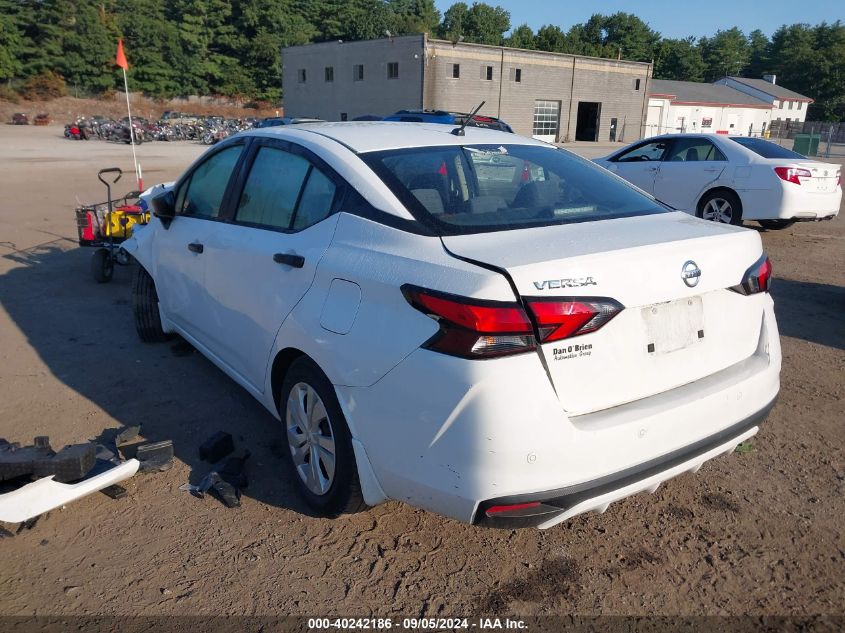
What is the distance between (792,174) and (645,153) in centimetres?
240

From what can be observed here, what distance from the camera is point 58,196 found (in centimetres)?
1448

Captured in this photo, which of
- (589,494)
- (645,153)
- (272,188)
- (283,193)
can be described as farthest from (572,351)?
(645,153)

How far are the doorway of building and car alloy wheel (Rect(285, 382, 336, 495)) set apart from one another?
5895 centimetres

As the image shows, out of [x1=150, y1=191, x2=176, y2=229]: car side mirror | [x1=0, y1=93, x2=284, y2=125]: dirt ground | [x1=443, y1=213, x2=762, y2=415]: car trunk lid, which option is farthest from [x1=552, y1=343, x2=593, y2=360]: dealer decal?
[x1=0, y1=93, x2=284, y2=125]: dirt ground

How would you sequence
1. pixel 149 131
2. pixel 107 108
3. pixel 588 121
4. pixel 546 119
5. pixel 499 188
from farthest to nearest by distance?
pixel 107 108 → pixel 588 121 → pixel 546 119 → pixel 149 131 → pixel 499 188

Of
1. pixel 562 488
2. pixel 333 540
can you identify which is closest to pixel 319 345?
pixel 333 540

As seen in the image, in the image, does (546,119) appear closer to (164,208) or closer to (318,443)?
(164,208)

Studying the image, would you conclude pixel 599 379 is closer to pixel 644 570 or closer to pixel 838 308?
pixel 644 570

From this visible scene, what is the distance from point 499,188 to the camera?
3.30 meters

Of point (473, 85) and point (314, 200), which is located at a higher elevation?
point (473, 85)

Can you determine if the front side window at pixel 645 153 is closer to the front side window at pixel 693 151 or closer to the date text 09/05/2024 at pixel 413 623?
the front side window at pixel 693 151

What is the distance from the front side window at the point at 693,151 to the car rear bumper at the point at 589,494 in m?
9.05

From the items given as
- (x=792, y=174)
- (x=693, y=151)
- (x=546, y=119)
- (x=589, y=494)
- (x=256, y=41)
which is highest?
(x=256, y=41)

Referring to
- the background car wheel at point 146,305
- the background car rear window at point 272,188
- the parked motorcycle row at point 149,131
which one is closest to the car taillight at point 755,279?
the background car rear window at point 272,188
